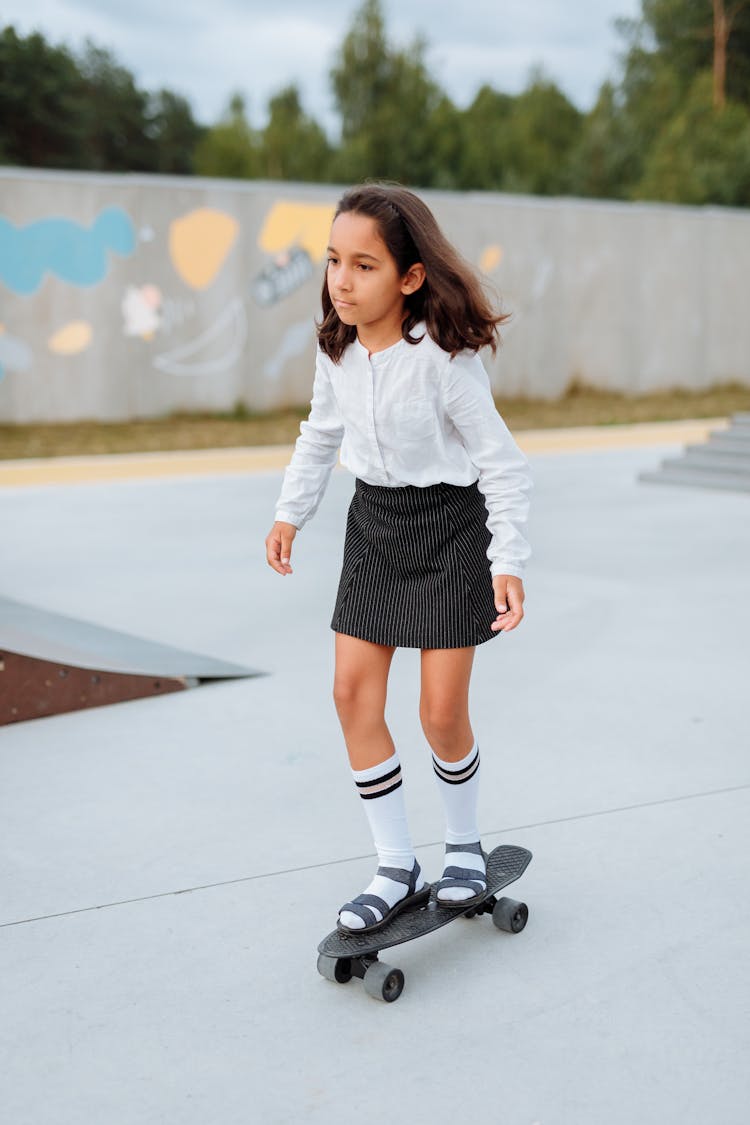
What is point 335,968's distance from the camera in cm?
261

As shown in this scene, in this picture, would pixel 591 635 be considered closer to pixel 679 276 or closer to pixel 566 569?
pixel 566 569

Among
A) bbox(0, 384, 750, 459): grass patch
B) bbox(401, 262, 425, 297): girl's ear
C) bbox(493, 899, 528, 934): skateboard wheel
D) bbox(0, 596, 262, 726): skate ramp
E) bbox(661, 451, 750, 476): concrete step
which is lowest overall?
bbox(0, 384, 750, 459): grass patch

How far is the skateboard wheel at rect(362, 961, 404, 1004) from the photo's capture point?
8.35 feet

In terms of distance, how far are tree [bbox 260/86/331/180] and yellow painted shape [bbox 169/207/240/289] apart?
32422mm

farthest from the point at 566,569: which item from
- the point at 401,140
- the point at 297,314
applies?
the point at 401,140

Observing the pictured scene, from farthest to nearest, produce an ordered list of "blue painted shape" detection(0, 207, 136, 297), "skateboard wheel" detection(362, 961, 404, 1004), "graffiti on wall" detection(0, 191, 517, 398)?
"graffiti on wall" detection(0, 191, 517, 398)
"blue painted shape" detection(0, 207, 136, 297)
"skateboard wheel" detection(362, 961, 404, 1004)

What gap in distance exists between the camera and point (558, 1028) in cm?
243

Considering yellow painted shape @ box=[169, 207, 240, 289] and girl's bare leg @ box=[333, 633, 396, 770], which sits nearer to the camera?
girl's bare leg @ box=[333, 633, 396, 770]

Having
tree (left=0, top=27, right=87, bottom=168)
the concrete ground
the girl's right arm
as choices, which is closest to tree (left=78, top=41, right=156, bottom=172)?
tree (left=0, top=27, right=87, bottom=168)

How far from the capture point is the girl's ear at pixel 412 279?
2635 millimetres

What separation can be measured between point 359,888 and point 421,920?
35 cm

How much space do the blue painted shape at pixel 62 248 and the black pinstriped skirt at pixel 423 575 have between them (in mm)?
12058

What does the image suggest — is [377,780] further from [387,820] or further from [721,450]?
[721,450]

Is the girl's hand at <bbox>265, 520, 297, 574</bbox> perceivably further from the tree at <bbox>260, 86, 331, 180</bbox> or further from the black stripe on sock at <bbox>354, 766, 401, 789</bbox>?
the tree at <bbox>260, 86, 331, 180</bbox>
